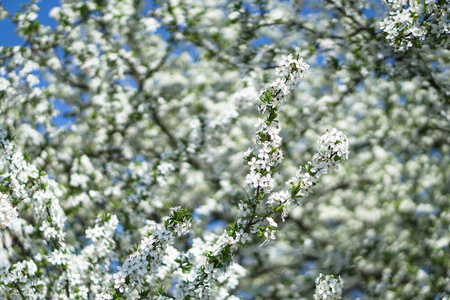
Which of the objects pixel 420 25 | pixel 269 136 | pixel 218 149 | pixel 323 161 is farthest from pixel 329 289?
pixel 218 149

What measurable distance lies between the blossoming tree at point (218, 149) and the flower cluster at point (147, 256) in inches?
0.7

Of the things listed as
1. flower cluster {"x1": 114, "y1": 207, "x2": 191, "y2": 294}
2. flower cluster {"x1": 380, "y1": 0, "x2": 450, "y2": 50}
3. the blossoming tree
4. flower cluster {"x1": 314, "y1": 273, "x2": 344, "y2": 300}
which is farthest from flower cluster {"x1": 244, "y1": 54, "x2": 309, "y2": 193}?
flower cluster {"x1": 380, "y1": 0, "x2": 450, "y2": 50}

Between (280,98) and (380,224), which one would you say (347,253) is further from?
(280,98)

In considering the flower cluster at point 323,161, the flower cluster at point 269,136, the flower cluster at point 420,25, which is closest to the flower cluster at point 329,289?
the flower cluster at point 323,161

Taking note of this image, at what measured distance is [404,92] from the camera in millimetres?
8898

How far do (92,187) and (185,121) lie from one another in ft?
8.59

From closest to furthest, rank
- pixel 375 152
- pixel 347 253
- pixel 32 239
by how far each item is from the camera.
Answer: pixel 32 239 → pixel 347 253 → pixel 375 152

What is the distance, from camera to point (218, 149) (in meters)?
8.60

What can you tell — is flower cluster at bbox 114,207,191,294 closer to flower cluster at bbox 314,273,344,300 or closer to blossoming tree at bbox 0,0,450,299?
blossoming tree at bbox 0,0,450,299

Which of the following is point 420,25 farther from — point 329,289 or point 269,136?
point 329,289

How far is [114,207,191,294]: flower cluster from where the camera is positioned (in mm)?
3691

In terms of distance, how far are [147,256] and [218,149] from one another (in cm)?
498

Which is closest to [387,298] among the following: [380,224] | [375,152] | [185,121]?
[380,224]

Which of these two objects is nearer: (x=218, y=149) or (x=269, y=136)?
(x=269, y=136)
